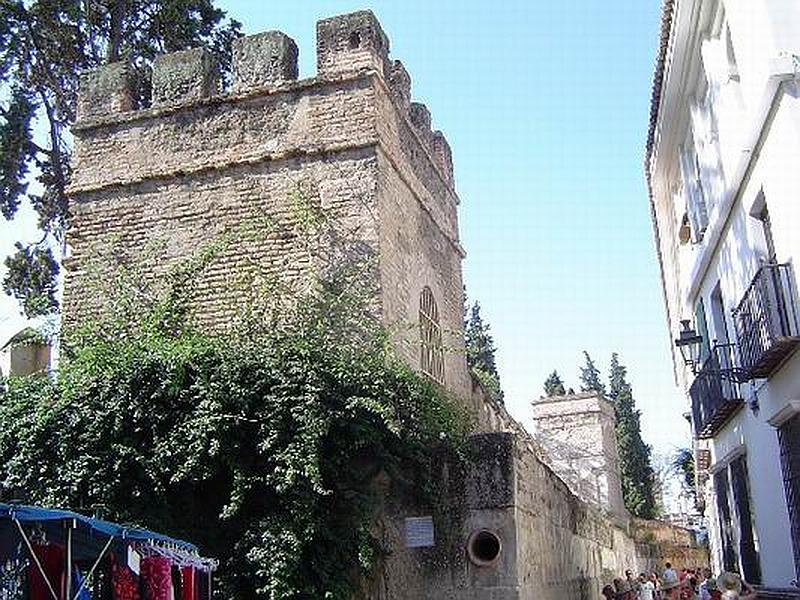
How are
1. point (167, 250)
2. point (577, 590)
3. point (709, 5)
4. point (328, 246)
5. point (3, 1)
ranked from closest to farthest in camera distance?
point (709, 5)
point (328, 246)
point (167, 250)
point (577, 590)
point (3, 1)

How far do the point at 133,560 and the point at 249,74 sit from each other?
24.2ft

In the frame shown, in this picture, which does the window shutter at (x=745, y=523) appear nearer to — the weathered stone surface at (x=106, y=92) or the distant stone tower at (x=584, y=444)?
the weathered stone surface at (x=106, y=92)

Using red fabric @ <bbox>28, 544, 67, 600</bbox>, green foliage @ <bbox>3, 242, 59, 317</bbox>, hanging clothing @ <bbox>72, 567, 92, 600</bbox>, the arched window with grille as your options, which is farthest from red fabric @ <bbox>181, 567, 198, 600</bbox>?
green foliage @ <bbox>3, 242, 59, 317</bbox>

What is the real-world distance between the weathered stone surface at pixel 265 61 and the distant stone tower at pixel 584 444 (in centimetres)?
1301

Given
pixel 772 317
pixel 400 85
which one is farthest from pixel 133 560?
pixel 400 85

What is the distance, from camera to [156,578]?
706 cm

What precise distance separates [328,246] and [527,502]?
3.96 m

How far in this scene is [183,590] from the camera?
7.69m

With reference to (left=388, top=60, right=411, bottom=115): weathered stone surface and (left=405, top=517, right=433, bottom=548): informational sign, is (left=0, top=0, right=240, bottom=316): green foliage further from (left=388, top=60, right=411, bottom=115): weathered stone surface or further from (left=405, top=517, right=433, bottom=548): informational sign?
(left=405, top=517, right=433, bottom=548): informational sign

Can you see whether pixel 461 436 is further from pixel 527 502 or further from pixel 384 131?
pixel 384 131

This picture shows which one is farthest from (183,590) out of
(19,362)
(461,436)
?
(19,362)

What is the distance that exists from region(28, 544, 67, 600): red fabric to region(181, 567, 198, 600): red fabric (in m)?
1.73

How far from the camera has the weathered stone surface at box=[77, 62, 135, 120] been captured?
12547 mm

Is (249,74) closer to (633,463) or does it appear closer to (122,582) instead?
(122,582)
